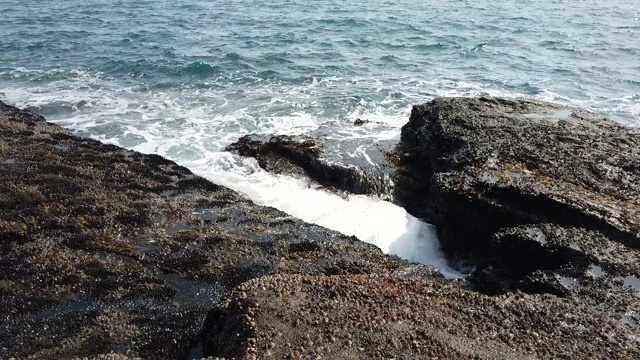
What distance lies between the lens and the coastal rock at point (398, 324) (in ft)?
25.6

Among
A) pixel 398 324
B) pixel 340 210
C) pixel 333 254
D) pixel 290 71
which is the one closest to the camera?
pixel 398 324

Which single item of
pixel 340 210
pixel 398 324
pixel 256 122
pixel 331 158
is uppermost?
pixel 398 324

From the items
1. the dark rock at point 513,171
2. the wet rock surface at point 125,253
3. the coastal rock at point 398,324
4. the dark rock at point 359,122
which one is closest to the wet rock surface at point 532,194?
the dark rock at point 513,171

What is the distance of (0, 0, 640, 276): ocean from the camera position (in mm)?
19203

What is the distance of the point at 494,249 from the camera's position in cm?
1190

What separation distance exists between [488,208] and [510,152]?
3250mm

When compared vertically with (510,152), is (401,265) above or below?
below

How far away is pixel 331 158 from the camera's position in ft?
59.7

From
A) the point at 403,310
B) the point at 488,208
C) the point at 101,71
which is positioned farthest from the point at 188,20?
the point at 403,310

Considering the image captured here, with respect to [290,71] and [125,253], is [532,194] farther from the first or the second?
[290,71]

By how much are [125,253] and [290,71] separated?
863 inches

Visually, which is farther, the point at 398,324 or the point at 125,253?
the point at 125,253

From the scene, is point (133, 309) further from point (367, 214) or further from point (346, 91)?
point (346, 91)

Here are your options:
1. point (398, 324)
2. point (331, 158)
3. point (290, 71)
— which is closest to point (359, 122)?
point (331, 158)
